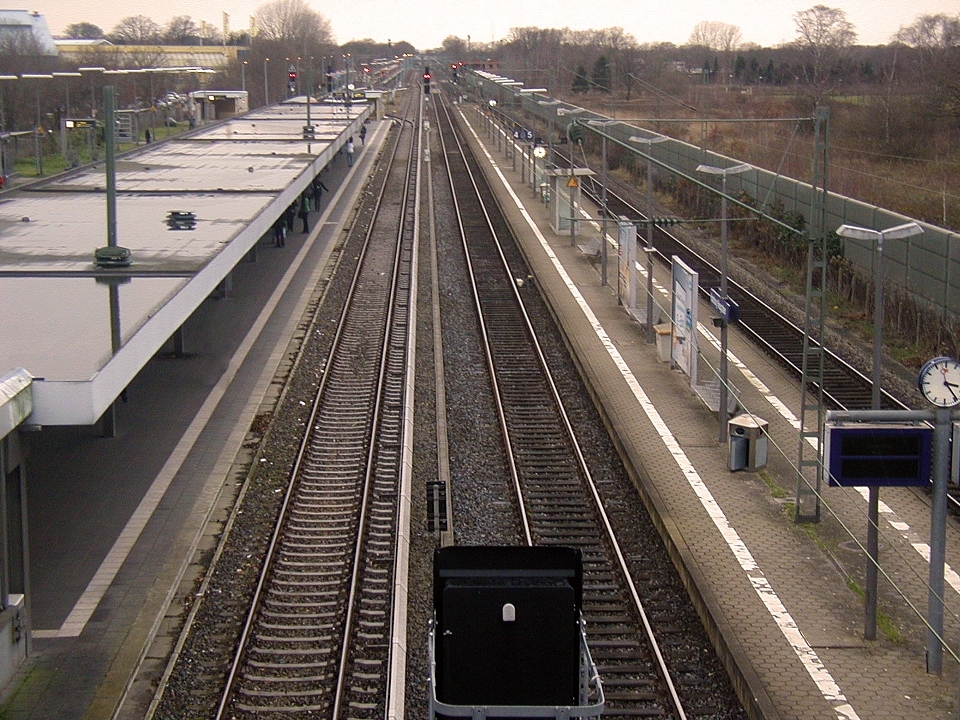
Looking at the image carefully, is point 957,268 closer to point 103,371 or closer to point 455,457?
point 455,457

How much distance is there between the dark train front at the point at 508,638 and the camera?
5.84 m

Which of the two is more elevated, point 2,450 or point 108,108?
point 108,108

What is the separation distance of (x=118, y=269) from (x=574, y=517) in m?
5.85

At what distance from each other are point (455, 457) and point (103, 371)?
16.4 ft

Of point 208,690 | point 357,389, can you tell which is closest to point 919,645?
point 208,690

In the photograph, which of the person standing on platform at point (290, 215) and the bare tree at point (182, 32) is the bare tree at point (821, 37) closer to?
the person standing on platform at point (290, 215)

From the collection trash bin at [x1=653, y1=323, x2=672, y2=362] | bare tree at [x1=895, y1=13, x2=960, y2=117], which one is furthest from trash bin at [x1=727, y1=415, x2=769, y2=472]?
bare tree at [x1=895, y1=13, x2=960, y2=117]

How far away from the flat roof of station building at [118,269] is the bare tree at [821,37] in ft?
58.6

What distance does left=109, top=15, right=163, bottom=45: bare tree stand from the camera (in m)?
102

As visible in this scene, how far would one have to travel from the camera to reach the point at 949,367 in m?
7.14

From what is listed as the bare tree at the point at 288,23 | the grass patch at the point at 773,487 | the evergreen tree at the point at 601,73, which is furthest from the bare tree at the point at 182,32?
the grass patch at the point at 773,487

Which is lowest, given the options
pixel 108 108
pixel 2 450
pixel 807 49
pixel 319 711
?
pixel 319 711

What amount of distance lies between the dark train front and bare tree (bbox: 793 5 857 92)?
104 ft

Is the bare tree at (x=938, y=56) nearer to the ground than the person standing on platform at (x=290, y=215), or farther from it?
farther from it
